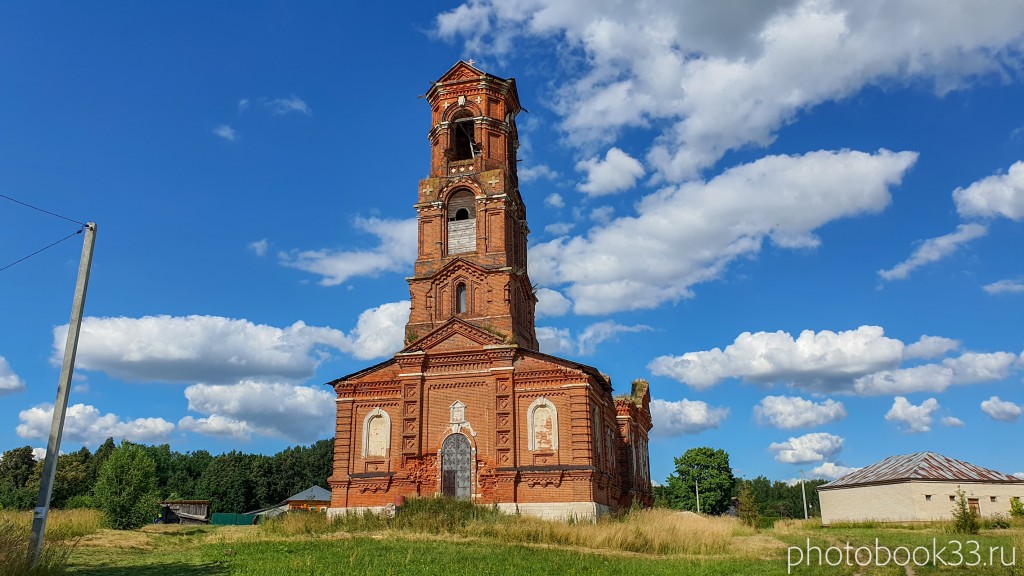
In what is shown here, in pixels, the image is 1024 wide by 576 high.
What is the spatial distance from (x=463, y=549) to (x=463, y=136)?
24.4m

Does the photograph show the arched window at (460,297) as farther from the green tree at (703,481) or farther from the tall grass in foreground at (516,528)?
the green tree at (703,481)

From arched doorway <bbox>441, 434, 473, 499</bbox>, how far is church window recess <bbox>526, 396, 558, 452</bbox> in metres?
2.70

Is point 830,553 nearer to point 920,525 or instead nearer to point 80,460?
point 920,525

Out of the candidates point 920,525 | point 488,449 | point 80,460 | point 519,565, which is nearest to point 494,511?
point 488,449

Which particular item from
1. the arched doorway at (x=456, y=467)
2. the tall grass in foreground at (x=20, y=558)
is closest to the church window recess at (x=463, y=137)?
the arched doorway at (x=456, y=467)

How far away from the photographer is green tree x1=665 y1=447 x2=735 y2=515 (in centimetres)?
7312

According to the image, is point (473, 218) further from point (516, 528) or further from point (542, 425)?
point (516, 528)

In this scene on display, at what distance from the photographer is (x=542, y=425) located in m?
29.5

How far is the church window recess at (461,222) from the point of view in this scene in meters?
34.4

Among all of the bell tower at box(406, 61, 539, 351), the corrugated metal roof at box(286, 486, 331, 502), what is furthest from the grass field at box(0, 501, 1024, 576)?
the corrugated metal roof at box(286, 486, 331, 502)

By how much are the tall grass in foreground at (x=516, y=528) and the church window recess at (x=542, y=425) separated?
3.78m

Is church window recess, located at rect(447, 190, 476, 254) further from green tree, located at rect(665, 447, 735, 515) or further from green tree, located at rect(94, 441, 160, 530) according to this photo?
green tree, located at rect(665, 447, 735, 515)

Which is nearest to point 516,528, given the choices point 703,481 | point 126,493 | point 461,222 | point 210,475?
point 461,222

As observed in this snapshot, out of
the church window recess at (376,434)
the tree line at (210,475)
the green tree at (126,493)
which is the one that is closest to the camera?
the church window recess at (376,434)
